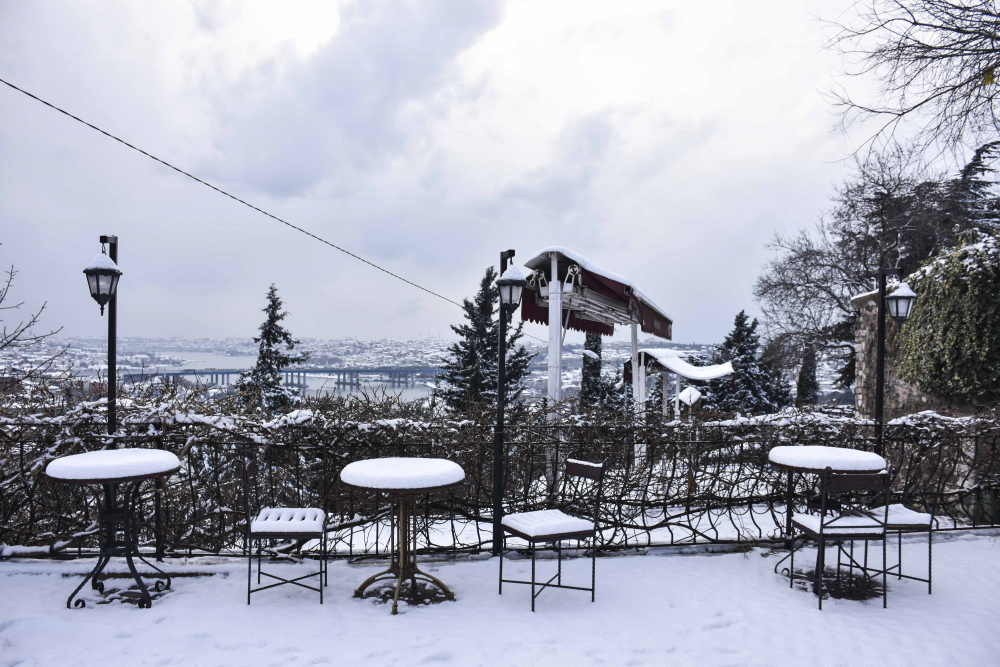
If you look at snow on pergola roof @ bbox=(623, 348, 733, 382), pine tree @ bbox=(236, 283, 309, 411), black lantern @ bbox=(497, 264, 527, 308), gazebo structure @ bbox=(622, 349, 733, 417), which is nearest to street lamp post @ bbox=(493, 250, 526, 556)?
black lantern @ bbox=(497, 264, 527, 308)

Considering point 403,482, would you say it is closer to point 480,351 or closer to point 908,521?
point 908,521

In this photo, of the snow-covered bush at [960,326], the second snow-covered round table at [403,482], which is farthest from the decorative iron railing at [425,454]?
the snow-covered bush at [960,326]

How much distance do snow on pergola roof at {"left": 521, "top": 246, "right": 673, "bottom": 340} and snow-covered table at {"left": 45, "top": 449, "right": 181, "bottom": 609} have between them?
198 inches

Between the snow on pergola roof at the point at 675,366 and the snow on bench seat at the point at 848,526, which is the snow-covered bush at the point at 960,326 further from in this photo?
the snow on bench seat at the point at 848,526

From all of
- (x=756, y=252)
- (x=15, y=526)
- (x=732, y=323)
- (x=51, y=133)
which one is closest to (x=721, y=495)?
(x=15, y=526)

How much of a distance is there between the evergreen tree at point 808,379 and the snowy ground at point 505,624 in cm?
1894

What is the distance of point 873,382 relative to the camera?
12.3m

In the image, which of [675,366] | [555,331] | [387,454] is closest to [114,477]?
[387,454]

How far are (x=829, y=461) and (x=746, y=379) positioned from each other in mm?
26241

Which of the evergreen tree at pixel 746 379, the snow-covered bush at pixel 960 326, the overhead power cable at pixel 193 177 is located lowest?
the evergreen tree at pixel 746 379

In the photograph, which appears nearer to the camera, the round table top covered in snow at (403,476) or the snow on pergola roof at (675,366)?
the round table top covered in snow at (403,476)

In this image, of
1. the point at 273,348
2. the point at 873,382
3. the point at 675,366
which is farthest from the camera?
the point at 273,348

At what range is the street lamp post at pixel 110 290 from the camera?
415 cm

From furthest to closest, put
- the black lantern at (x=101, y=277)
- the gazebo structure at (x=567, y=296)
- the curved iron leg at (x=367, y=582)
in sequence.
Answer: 1. the gazebo structure at (x=567, y=296)
2. the black lantern at (x=101, y=277)
3. the curved iron leg at (x=367, y=582)
